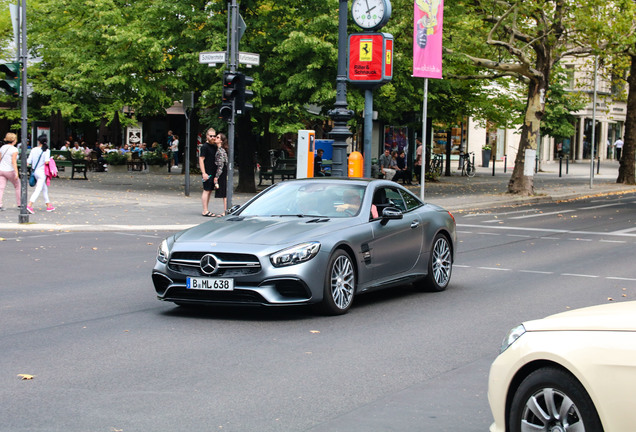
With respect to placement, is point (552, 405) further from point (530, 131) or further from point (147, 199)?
point (530, 131)

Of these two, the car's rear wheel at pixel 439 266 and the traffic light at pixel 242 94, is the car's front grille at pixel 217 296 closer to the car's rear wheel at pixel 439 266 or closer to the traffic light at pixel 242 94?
the car's rear wheel at pixel 439 266

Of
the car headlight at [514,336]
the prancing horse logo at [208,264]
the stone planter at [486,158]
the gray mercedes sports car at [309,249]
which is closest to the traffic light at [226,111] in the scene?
the gray mercedes sports car at [309,249]

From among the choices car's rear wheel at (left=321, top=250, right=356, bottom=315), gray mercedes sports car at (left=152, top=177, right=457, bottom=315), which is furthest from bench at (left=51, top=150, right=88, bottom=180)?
car's rear wheel at (left=321, top=250, right=356, bottom=315)

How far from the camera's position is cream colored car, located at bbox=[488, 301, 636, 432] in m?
4.10

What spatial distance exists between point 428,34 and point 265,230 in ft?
51.2

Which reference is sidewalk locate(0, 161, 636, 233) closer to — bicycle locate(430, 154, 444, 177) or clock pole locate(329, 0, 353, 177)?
bicycle locate(430, 154, 444, 177)

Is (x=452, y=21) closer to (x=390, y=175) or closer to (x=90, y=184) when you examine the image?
(x=390, y=175)

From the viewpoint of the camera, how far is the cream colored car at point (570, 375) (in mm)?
4098

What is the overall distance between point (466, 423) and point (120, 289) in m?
6.36

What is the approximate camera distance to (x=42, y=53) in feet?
135

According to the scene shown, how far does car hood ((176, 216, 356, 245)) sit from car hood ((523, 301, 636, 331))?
4548 mm

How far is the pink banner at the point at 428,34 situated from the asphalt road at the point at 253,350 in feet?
34.2

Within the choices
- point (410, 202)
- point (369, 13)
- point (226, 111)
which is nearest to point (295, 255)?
point (410, 202)

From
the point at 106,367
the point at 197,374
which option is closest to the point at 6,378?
the point at 106,367
